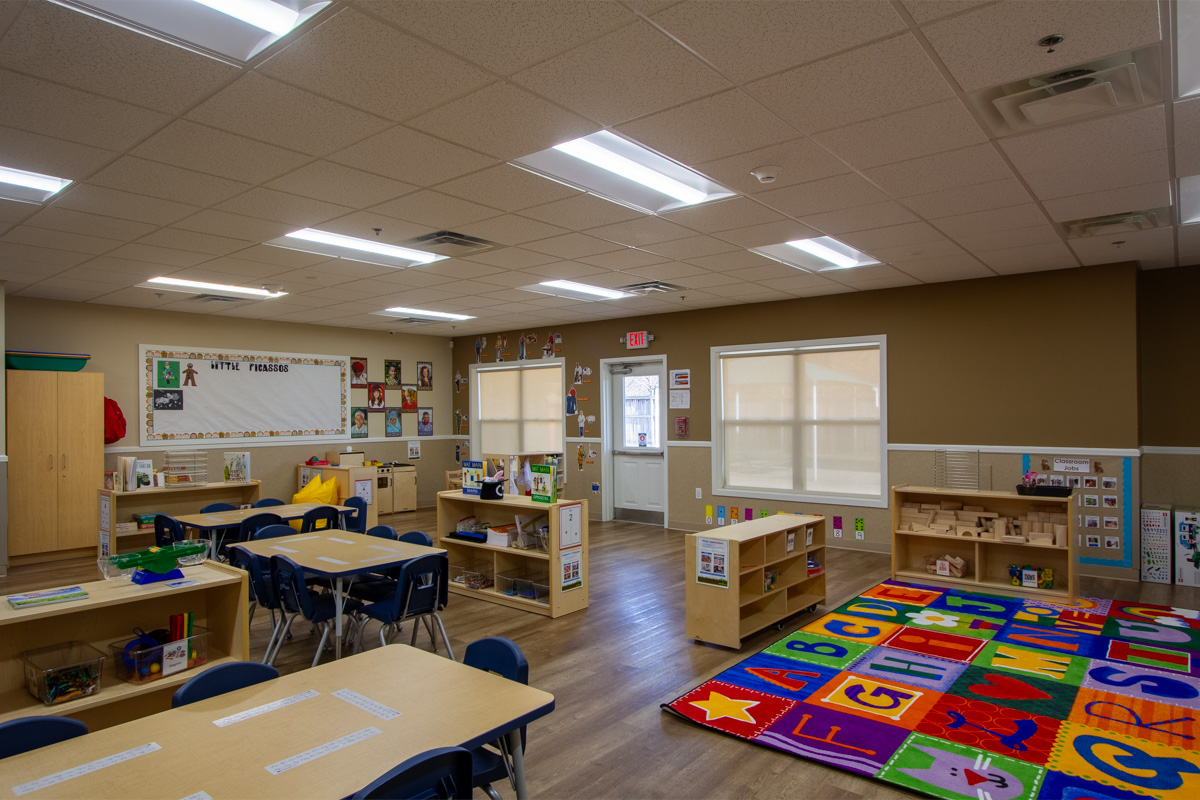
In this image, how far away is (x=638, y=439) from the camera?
31.8 feet

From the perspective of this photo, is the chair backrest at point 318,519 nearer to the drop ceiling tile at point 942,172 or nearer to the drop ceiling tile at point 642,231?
the drop ceiling tile at point 642,231

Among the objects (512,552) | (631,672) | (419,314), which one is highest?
(419,314)

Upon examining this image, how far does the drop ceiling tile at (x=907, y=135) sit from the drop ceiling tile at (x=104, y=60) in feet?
8.97

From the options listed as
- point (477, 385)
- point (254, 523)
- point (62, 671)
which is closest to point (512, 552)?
point (254, 523)

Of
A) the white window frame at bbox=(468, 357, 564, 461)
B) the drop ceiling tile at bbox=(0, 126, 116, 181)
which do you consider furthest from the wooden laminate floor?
the white window frame at bbox=(468, 357, 564, 461)

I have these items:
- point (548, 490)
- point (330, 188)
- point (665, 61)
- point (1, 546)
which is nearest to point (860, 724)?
point (548, 490)

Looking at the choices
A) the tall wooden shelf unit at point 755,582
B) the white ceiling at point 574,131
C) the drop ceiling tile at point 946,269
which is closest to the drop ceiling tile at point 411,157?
the white ceiling at point 574,131

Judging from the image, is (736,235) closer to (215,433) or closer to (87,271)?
(87,271)

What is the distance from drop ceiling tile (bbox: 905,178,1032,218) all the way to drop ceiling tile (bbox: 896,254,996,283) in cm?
151

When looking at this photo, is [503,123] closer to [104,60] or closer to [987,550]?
[104,60]

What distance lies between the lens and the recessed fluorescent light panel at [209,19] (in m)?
2.23

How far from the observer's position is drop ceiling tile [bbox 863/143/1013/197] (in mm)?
3611

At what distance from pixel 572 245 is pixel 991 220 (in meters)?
3.05

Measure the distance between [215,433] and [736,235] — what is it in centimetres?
738
